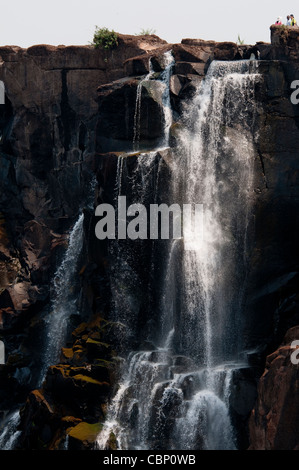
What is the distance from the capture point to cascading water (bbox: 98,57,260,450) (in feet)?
112

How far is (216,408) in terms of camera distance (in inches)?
1331

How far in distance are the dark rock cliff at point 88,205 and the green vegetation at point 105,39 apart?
0.49m

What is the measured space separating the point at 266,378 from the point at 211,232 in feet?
35.4

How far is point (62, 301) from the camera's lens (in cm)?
4700

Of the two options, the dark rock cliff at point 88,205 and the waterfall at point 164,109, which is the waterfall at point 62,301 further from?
the waterfall at point 164,109

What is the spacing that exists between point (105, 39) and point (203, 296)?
19770 millimetres

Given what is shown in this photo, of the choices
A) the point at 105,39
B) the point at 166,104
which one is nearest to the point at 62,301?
the point at 166,104

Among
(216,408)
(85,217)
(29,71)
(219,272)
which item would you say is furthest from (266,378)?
(29,71)

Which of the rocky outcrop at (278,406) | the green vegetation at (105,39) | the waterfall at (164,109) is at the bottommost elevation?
the rocky outcrop at (278,406)

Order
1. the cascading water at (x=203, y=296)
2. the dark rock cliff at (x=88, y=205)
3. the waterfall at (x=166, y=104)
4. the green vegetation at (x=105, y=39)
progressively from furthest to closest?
the green vegetation at (x=105, y=39) → the waterfall at (x=166, y=104) → the dark rock cliff at (x=88, y=205) → the cascading water at (x=203, y=296)

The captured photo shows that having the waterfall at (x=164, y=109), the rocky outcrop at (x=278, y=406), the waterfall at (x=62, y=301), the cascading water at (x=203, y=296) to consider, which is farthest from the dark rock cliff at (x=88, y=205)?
the cascading water at (x=203, y=296)

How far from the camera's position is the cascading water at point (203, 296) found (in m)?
34.1
